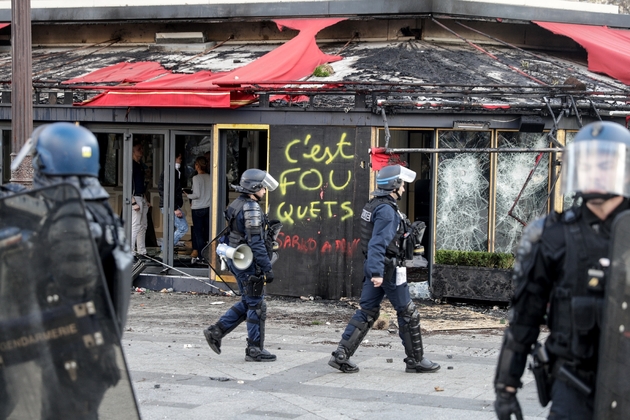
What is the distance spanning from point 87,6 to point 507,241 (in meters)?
8.77

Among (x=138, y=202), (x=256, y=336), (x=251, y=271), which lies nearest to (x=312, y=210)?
(x=138, y=202)

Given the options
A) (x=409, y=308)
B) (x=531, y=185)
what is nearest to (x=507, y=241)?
(x=531, y=185)

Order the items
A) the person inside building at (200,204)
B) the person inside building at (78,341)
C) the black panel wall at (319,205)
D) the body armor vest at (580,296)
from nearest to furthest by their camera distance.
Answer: the body armor vest at (580,296)
the person inside building at (78,341)
the black panel wall at (319,205)
the person inside building at (200,204)

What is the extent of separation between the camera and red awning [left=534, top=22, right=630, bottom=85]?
13766mm

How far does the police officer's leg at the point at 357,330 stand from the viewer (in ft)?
26.3

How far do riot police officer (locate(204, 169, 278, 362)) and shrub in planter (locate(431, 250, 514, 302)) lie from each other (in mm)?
4110

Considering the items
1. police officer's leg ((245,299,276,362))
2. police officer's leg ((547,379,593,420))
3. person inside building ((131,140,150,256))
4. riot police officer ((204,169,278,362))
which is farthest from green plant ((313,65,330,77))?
police officer's leg ((547,379,593,420))

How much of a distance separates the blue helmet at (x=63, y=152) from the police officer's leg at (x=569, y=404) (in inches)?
88.5

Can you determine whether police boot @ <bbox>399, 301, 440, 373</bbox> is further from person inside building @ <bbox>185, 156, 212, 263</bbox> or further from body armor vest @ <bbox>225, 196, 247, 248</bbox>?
person inside building @ <bbox>185, 156, 212, 263</bbox>

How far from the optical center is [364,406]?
22.6 ft

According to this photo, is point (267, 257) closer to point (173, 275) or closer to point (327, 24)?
point (173, 275)

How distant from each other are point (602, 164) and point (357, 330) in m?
4.58

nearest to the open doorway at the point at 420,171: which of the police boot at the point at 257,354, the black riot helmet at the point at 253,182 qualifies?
the black riot helmet at the point at 253,182

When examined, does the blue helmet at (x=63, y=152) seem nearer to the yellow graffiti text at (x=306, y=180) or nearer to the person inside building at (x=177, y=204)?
the yellow graffiti text at (x=306, y=180)
